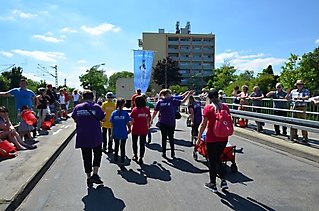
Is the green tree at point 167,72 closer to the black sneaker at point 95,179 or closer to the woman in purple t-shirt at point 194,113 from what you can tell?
the woman in purple t-shirt at point 194,113

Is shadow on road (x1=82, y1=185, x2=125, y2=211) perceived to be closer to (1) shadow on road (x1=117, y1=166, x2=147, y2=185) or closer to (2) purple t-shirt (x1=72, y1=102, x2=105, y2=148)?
(1) shadow on road (x1=117, y1=166, x2=147, y2=185)

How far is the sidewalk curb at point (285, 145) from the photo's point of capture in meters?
9.27

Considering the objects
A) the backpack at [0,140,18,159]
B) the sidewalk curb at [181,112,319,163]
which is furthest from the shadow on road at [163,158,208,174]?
the backpack at [0,140,18,159]

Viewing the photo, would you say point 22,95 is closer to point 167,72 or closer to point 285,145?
point 285,145

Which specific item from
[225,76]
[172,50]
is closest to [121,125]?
[225,76]

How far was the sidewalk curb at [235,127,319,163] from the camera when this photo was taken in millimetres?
9266

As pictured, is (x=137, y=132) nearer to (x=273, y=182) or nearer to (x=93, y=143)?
(x=93, y=143)

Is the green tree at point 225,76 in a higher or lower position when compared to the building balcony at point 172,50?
lower

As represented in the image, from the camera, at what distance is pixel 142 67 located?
23.4 metres

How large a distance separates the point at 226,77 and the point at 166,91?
74.8m

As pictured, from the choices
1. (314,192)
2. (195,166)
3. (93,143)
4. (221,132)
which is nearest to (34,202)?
(93,143)

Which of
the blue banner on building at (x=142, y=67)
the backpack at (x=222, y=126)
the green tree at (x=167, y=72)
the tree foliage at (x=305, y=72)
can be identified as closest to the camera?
the backpack at (x=222, y=126)

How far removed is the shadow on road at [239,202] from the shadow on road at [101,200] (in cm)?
166

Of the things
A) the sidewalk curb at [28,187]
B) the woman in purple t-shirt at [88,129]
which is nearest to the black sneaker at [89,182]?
the woman in purple t-shirt at [88,129]
